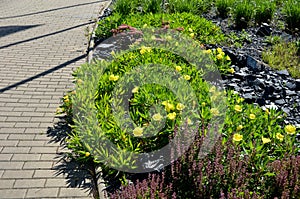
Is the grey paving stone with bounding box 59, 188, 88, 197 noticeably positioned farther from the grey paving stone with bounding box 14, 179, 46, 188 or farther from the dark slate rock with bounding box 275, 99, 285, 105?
the dark slate rock with bounding box 275, 99, 285, 105

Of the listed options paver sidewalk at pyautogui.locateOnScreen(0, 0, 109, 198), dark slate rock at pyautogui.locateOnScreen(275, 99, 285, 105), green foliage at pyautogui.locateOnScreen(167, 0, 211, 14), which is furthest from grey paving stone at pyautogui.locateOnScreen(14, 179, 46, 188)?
green foliage at pyautogui.locateOnScreen(167, 0, 211, 14)

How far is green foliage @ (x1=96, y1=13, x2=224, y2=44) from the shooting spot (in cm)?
605

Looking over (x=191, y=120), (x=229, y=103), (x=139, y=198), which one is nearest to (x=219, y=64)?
(x=229, y=103)

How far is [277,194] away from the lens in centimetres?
244

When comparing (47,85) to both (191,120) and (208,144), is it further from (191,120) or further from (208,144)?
(208,144)

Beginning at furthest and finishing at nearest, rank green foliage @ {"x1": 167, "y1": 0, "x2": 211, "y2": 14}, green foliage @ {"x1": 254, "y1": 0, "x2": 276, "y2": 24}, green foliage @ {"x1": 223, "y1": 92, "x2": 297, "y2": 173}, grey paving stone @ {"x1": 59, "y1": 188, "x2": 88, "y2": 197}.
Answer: green foliage @ {"x1": 167, "y1": 0, "x2": 211, "y2": 14}, green foliage @ {"x1": 254, "y1": 0, "x2": 276, "y2": 24}, grey paving stone @ {"x1": 59, "y1": 188, "x2": 88, "y2": 197}, green foliage @ {"x1": 223, "y1": 92, "x2": 297, "y2": 173}

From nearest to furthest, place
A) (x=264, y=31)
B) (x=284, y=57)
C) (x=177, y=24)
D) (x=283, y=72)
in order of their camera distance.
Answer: (x=283, y=72)
(x=284, y=57)
(x=177, y=24)
(x=264, y=31)

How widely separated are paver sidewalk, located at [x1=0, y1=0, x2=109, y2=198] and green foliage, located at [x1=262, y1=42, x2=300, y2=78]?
334cm

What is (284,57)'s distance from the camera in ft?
17.8

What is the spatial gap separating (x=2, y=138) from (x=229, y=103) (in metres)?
2.63

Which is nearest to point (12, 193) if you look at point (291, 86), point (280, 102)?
point (280, 102)

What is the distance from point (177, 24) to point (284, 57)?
2.10 m

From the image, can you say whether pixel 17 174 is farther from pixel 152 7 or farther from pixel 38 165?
pixel 152 7

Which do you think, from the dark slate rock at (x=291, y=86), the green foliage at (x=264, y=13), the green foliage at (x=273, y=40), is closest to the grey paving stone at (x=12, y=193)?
the dark slate rock at (x=291, y=86)
